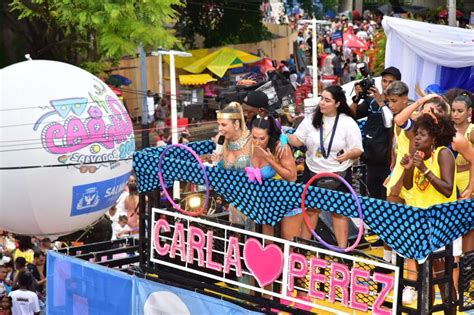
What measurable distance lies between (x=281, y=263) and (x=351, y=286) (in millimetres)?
796

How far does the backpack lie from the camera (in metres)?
10.3

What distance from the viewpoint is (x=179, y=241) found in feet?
30.3

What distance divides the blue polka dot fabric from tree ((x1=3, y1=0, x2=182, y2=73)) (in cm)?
1352

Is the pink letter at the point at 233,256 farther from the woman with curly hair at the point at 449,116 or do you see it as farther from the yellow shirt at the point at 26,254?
the yellow shirt at the point at 26,254

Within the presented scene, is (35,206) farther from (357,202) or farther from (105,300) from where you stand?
(357,202)

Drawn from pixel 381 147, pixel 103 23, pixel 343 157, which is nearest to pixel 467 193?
pixel 343 157

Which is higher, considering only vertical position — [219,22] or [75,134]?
[75,134]

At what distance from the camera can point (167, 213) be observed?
30.6ft

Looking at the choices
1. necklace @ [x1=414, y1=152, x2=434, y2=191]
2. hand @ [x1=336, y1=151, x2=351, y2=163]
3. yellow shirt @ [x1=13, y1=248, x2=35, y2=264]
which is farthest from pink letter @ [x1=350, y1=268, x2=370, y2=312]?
yellow shirt @ [x1=13, y1=248, x2=35, y2=264]

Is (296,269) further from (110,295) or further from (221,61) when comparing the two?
(221,61)

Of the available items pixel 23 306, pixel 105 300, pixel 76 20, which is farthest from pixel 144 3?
pixel 105 300

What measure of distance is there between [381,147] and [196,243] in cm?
238

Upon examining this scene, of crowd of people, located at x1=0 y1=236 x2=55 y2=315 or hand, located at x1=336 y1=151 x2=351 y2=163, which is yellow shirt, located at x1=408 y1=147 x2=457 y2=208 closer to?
hand, located at x1=336 y1=151 x2=351 y2=163

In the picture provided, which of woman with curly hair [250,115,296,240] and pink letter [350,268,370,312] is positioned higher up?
woman with curly hair [250,115,296,240]
